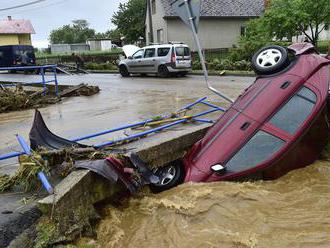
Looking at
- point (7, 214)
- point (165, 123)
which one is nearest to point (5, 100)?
point (165, 123)

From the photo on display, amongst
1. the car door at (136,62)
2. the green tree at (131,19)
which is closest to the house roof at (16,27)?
the green tree at (131,19)

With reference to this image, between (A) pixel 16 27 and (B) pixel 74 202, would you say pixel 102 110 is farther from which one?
(A) pixel 16 27

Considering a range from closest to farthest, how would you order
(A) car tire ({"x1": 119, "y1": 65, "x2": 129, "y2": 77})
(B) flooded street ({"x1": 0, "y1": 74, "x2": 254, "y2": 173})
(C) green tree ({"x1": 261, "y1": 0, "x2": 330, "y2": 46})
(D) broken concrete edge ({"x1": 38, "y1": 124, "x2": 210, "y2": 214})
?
(D) broken concrete edge ({"x1": 38, "y1": 124, "x2": 210, "y2": 214}) → (B) flooded street ({"x1": 0, "y1": 74, "x2": 254, "y2": 173}) → (C) green tree ({"x1": 261, "y1": 0, "x2": 330, "y2": 46}) → (A) car tire ({"x1": 119, "y1": 65, "x2": 129, "y2": 77})

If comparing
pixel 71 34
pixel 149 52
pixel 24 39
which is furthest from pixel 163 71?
pixel 71 34

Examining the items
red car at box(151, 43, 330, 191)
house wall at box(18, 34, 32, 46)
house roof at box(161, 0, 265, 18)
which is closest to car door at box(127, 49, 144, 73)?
house roof at box(161, 0, 265, 18)

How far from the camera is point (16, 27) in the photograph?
61.2 m

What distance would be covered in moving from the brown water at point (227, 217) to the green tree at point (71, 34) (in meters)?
102

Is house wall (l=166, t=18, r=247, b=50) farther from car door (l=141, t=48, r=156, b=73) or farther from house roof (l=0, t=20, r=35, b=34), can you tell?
house roof (l=0, t=20, r=35, b=34)

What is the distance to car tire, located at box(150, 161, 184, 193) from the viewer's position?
590cm

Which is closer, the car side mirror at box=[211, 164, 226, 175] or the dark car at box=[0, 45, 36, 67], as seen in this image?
the car side mirror at box=[211, 164, 226, 175]

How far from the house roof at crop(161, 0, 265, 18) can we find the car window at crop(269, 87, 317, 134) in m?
31.6

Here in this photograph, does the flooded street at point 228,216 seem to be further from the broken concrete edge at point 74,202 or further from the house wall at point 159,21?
the house wall at point 159,21

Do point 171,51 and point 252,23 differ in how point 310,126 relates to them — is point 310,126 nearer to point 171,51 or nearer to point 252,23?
point 171,51

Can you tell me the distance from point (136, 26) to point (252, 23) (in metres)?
25.3
